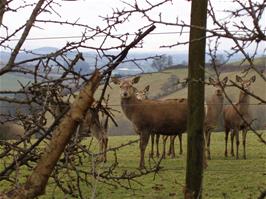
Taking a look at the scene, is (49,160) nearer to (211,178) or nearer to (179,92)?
(211,178)

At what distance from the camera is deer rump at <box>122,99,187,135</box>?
1553cm

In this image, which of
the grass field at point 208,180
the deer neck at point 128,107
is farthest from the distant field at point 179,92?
the grass field at point 208,180

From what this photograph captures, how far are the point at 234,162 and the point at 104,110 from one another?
12197 mm

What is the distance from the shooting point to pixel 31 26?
3869 mm

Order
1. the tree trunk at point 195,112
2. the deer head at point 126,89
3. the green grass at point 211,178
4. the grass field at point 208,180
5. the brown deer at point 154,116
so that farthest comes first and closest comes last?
the brown deer at point 154,116 < the deer head at point 126,89 < the green grass at point 211,178 < the grass field at point 208,180 < the tree trunk at point 195,112

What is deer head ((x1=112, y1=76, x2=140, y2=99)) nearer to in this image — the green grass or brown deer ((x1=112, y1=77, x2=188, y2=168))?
brown deer ((x1=112, y1=77, x2=188, y2=168))

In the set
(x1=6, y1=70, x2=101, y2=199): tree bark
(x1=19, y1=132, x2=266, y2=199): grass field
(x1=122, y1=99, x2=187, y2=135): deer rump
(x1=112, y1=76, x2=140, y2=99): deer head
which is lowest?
(x1=19, y1=132, x2=266, y2=199): grass field

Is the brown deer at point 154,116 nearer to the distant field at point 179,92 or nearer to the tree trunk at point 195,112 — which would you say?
the distant field at point 179,92

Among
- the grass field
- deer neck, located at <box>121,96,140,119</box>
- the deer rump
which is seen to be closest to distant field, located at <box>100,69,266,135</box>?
deer neck, located at <box>121,96,140,119</box>

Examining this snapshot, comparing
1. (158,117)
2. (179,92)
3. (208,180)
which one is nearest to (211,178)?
(208,180)

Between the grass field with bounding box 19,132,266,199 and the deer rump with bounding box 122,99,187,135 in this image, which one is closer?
the grass field with bounding box 19,132,266,199

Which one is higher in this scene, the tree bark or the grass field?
the tree bark

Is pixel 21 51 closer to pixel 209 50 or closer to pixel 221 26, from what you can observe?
pixel 209 50

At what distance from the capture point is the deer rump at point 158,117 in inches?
611
